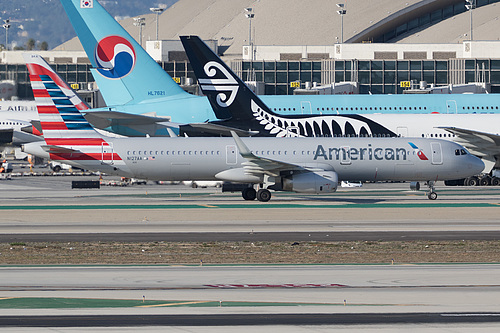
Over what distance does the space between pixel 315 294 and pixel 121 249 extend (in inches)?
443

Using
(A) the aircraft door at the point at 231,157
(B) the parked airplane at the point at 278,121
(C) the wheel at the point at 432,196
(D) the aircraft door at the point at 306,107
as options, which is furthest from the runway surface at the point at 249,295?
(D) the aircraft door at the point at 306,107

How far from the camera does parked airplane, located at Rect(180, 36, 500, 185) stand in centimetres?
6247

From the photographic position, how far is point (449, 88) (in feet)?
330

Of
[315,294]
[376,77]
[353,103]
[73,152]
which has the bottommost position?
[315,294]

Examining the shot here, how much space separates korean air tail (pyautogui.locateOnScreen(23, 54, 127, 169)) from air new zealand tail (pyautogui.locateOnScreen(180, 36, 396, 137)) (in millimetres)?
13311

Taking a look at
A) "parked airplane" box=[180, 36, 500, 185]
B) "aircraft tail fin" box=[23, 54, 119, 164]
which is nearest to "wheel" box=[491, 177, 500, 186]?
"parked airplane" box=[180, 36, 500, 185]

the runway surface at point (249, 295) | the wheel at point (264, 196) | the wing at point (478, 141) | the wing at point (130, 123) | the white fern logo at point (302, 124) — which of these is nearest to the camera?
the runway surface at point (249, 295)

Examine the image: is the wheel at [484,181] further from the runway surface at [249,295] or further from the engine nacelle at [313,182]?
the runway surface at [249,295]

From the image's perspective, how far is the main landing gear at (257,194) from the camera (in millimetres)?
51188

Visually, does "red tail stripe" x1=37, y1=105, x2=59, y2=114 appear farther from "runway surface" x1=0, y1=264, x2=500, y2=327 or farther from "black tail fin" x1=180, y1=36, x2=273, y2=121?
"runway surface" x1=0, y1=264, x2=500, y2=327

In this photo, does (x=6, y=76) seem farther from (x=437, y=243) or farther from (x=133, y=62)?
(x=437, y=243)

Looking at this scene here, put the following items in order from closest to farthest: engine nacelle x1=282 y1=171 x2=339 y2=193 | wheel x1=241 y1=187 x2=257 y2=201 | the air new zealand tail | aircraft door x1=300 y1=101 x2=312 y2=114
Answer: engine nacelle x1=282 y1=171 x2=339 y2=193 < wheel x1=241 y1=187 x2=257 y2=201 < the air new zealand tail < aircraft door x1=300 y1=101 x2=312 y2=114

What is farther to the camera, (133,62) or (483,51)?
(483,51)

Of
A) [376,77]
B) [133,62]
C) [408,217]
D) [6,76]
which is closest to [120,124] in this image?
[133,62]
